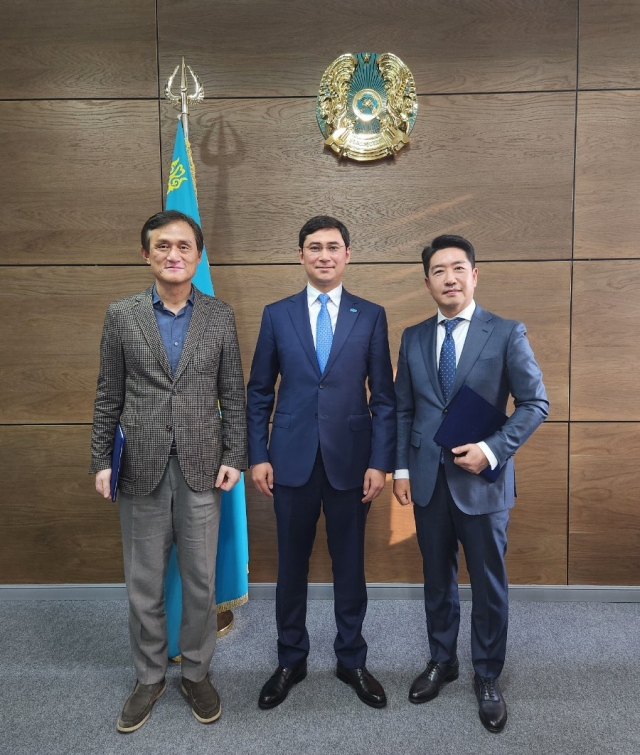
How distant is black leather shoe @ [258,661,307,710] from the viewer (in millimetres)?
2002

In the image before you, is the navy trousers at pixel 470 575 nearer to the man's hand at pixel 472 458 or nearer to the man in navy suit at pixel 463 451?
the man in navy suit at pixel 463 451

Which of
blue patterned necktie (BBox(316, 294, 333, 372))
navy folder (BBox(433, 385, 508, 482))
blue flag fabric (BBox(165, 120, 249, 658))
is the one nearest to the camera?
navy folder (BBox(433, 385, 508, 482))

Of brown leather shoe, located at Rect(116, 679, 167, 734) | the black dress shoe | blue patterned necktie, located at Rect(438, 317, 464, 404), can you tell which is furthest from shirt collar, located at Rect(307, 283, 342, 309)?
brown leather shoe, located at Rect(116, 679, 167, 734)

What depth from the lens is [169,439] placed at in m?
1.89

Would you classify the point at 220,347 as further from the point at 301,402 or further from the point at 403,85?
the point at 403,85

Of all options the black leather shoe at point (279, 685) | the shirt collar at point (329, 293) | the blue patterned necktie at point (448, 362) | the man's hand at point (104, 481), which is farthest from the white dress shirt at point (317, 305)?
the black leather shoe at point (279, 685)

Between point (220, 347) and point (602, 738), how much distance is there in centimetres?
185

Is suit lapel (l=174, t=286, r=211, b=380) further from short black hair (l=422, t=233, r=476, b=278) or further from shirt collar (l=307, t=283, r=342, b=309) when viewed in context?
short black hair (l=422, t=233, r=476, b=278)

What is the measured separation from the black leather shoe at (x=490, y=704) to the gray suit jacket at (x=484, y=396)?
2.15 ft

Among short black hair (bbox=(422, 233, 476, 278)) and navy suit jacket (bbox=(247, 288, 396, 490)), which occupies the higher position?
short black hair (bbox=(422, 233, 476, 278))

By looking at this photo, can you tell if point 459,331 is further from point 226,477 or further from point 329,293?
point 226,477

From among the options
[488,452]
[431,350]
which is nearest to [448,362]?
[431,350]

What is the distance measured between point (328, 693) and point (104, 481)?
1155 millimetres

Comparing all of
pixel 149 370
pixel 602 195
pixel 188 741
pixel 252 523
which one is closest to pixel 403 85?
pixel 602 195
